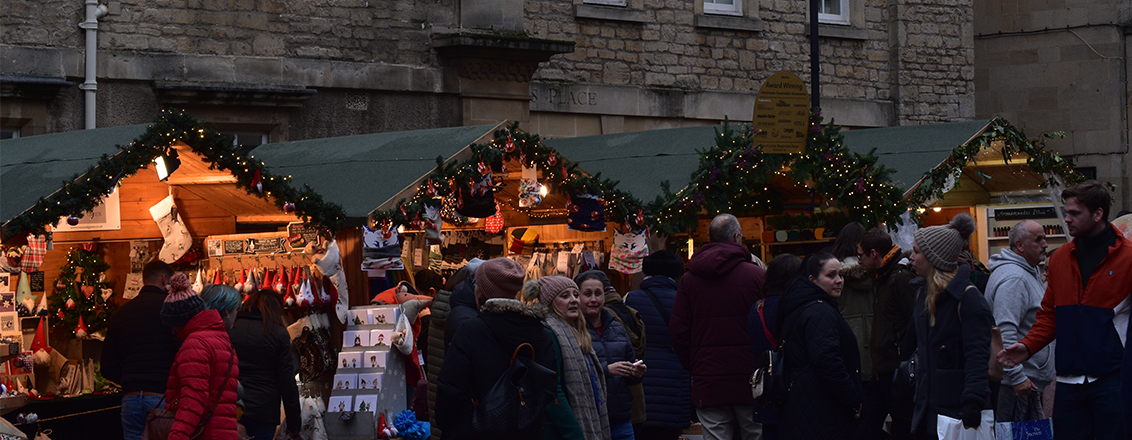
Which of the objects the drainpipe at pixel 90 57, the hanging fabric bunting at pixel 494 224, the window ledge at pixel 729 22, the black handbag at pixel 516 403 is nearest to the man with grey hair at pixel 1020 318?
the black handbag at pixel 516 403

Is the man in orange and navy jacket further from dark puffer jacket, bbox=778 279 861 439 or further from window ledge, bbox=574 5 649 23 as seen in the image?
window ledge, bbox=574 5 649 23

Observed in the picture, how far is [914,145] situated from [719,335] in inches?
262

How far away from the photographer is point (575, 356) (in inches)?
245

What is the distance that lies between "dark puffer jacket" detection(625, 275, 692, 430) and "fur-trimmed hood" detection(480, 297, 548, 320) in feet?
7.44

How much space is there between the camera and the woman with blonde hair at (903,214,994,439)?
20.6 ft

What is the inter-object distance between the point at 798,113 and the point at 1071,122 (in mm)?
12681

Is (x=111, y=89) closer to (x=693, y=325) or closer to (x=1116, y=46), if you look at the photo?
(x=693, y=325)

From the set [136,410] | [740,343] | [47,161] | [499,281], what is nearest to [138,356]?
[136,410]

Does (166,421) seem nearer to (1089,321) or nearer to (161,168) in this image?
(161,168)

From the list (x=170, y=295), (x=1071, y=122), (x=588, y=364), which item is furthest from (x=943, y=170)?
(x=1071, y=122)

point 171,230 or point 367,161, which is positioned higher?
point 367,161

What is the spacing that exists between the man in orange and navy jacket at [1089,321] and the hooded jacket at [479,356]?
7.42 feet

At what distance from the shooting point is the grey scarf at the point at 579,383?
616 cm

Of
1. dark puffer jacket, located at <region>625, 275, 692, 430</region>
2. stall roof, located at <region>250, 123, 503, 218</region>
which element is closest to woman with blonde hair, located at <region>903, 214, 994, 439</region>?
dark puffer jacket, located at <region>625, 275, 692, 430</region>
